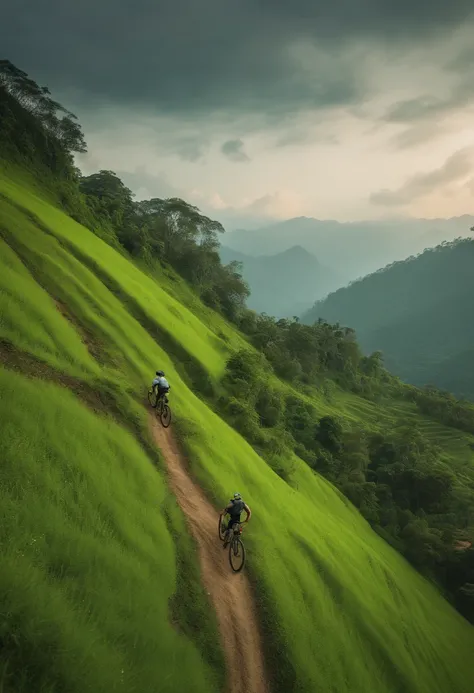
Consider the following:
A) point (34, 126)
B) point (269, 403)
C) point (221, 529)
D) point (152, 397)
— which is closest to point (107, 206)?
point (34, 126)

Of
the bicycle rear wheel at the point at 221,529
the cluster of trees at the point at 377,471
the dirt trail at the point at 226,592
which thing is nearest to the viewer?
the dirt trail at the point at 226,592

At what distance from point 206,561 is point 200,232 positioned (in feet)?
229

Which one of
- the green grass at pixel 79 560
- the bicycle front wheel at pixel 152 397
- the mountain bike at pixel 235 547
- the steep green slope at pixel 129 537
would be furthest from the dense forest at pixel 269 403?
the green grass at pixel 79 560

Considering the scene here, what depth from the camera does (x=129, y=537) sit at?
11766 millimetres

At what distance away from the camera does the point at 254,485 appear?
21562mm

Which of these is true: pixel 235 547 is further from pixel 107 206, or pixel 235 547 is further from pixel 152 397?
pixel 107 206

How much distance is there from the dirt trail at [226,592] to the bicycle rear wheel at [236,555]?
0.72 feet

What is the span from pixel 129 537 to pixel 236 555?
4924 mm

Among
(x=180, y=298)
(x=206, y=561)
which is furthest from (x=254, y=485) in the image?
(x=180, y=298)

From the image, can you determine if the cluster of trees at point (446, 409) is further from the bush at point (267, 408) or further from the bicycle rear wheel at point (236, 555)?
the bicycle rear wheel at point (236, 555)

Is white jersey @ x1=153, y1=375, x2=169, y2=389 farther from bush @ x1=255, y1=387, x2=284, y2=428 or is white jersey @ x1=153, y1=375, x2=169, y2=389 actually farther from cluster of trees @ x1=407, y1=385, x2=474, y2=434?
cluster of trees @ x1=407, y1=385, x2=474, y2=434

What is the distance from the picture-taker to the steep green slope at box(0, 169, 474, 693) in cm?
888

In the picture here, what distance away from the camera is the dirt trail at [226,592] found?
1207 cm

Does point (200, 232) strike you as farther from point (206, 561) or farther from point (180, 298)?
point (206, 561)
